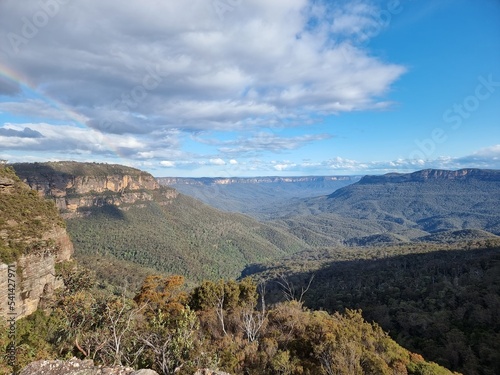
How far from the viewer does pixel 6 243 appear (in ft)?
85.9

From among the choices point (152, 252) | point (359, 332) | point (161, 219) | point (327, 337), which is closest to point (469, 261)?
point (359, 332)

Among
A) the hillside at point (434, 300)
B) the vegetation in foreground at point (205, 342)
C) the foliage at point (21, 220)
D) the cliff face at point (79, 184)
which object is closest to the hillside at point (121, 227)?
the cliff face at point (79, 184)

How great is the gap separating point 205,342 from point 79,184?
553 feet

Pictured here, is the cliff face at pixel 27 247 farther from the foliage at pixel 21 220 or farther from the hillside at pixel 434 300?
the hillside at pixel 434 300

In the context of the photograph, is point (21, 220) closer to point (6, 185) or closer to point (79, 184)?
point (6, 185)

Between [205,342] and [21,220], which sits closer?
[205,342]

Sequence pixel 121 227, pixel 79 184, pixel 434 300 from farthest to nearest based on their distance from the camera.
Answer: pixel 79 184 → pixel 121 227 → pixel 434 300

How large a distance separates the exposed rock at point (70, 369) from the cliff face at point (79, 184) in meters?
152

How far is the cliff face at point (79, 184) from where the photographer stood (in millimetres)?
145625

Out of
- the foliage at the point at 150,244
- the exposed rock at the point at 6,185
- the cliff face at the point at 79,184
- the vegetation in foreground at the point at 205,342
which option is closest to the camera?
the vegetation in foreground at the point at 205,342

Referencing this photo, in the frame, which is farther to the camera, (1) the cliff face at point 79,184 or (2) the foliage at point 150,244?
(1) the cliff face at point 79,184

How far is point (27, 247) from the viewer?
2720 centimetres

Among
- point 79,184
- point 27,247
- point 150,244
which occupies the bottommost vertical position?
point 150,244

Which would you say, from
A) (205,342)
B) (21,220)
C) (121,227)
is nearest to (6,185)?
(21,220)
